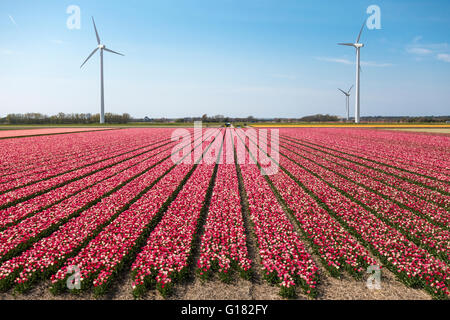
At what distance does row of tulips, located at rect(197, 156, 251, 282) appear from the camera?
6.54 metres

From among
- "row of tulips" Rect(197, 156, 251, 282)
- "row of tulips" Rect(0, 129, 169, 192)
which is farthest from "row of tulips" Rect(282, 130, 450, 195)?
"row of tulips" Rect(0, 129, 169, 192)

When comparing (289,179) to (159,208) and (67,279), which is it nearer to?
(159,208)

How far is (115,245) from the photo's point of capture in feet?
24.4

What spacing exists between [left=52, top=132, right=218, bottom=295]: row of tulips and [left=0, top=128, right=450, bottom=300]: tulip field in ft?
0.11

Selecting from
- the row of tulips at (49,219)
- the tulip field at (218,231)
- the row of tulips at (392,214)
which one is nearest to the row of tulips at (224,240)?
the tulip field at (218,231)

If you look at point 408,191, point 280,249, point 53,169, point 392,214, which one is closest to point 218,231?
point 280,249

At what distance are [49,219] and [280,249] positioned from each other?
25.5 feet

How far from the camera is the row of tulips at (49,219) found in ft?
24.6

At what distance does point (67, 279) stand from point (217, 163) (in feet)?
50.5

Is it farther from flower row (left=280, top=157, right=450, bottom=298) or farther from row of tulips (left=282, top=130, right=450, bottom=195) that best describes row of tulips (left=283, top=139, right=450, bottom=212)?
flower row (left=280, top=157, right=450, bottom=298)

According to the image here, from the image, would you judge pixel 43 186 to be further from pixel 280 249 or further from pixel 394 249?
pixel 394 249

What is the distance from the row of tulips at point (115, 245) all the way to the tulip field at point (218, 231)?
1.3 inches

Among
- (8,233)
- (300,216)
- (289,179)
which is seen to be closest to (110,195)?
(8,233)

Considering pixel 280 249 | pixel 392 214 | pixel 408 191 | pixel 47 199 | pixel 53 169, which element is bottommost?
pixel 280 249
